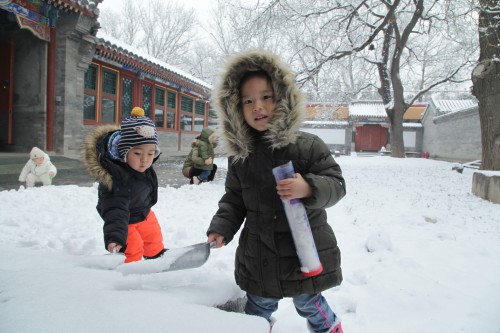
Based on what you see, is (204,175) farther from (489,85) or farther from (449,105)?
(449,105)

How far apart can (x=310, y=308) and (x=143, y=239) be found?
1.47m

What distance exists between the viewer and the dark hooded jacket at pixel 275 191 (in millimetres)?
1547

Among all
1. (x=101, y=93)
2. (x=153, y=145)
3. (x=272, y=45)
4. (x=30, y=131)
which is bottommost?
(x=153, y=145)

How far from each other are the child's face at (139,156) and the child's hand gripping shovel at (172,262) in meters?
0.94

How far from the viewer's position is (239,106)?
1.84 meters

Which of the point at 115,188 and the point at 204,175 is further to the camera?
the point at 204,175

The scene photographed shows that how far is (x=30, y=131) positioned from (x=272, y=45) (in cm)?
1764

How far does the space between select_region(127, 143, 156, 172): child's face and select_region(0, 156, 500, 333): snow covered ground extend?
0.77 meters

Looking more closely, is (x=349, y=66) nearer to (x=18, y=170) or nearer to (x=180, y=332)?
(x=18, y=170)

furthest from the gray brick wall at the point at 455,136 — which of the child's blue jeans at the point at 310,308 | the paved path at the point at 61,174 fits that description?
the child's blue jeans at the point at 310,308

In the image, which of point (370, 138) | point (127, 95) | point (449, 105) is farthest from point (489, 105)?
point (370, 138)

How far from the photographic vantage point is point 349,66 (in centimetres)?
2964

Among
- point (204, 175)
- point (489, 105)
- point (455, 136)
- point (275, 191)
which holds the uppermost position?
point (455, 136)

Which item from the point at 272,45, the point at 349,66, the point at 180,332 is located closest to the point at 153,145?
the point at 180,332
